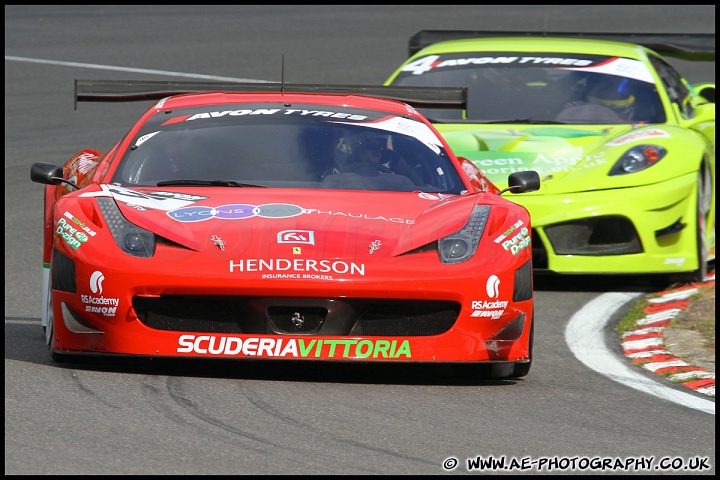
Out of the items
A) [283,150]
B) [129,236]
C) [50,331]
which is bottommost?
[50,331]

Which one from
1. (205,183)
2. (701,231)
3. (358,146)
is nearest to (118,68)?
(701,231)

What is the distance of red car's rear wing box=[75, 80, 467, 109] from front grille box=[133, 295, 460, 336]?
2.03 meters

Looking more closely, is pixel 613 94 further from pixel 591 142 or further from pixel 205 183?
pixel 205 183

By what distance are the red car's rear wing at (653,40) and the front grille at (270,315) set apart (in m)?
6.08

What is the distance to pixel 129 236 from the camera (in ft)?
17.8

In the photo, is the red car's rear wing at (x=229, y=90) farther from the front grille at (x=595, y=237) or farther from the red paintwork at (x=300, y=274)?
the red paintwork at (x=300, y=274)

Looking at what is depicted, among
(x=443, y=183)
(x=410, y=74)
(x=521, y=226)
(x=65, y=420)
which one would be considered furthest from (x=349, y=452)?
(x=410, y=74)

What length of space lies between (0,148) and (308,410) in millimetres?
8770

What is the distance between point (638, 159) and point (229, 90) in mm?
2594

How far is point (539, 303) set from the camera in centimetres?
805

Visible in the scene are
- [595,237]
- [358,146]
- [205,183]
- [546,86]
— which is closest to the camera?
[205,183]

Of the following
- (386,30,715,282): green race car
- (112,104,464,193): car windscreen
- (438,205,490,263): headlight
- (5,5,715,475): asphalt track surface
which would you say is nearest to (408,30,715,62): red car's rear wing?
(386,30,715,282): green race car

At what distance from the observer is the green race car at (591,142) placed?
8211 millimetres

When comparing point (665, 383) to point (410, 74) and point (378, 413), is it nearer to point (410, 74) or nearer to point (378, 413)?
point (378, 413)
